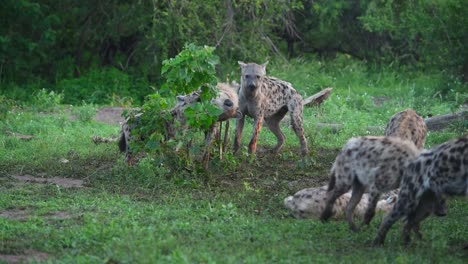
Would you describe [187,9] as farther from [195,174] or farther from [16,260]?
[16,260]

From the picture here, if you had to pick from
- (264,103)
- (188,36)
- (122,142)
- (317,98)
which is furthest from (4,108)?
(317,98)

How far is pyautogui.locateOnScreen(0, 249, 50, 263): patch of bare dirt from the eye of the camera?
564 centimetres

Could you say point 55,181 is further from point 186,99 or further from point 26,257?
point 26,257

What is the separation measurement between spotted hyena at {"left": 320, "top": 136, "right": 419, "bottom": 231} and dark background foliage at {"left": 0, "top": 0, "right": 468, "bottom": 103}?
831 centimetres

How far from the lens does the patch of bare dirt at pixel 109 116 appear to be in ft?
41.6

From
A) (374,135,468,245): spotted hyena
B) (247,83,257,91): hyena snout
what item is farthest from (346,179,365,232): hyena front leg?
(247,83,257,91): hyena snout

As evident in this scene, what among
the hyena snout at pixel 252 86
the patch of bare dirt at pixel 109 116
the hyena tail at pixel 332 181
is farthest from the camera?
the patch of bare dirt at pixel 109 116

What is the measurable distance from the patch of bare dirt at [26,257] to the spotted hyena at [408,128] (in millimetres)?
3373

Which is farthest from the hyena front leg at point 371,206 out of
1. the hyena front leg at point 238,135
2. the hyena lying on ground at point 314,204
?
the hyena front leg at point 238,135

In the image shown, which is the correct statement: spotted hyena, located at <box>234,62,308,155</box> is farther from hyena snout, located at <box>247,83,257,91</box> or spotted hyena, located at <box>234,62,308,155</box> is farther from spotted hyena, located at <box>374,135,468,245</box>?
spotted hyena, located at <box>374,135,468,245</box>

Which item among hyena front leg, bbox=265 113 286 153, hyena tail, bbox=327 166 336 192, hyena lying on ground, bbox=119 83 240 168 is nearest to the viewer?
hyena tail, bbox=327 166 336 192

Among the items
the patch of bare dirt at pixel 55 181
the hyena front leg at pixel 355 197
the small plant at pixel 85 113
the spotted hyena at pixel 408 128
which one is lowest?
the small plant at pixel 85 113

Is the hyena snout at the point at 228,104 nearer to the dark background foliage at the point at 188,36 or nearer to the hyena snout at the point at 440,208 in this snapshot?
the hyena snout at the point at 440,208

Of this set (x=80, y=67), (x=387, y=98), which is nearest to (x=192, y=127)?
(x=387, y=98)
